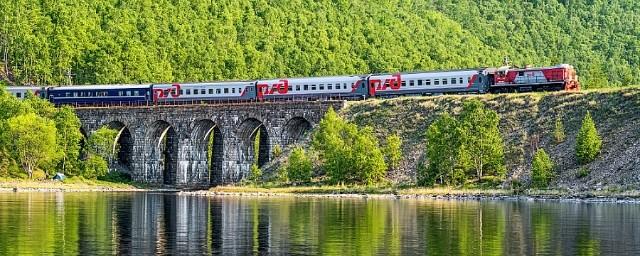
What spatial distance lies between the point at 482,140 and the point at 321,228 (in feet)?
129

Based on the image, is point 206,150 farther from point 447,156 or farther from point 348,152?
point 447,156

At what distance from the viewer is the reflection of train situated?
118m

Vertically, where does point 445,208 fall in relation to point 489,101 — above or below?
below

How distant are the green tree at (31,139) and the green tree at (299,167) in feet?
95.1

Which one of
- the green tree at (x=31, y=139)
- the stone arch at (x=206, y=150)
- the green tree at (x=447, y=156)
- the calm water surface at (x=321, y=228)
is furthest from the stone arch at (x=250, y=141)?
the calm water surface at (x=321, y=228)

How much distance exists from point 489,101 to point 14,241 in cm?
6403

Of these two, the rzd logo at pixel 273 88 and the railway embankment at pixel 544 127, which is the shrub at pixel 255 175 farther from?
the rzd logo at pixel 273 88

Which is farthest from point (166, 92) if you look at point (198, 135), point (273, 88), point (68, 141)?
point (273, 88)

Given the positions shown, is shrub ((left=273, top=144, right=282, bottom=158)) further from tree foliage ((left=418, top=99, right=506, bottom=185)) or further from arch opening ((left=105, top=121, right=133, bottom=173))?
arch opening ((left=105, top=121, right=133, bottom=173))

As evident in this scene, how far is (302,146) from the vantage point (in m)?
122

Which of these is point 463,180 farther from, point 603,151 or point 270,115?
point 270,115

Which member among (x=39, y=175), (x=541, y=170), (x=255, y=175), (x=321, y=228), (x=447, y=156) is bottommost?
(x=321, y=228)

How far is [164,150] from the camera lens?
14062 centimetres

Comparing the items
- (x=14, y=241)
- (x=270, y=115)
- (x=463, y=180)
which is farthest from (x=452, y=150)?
(x=14, y=241)
